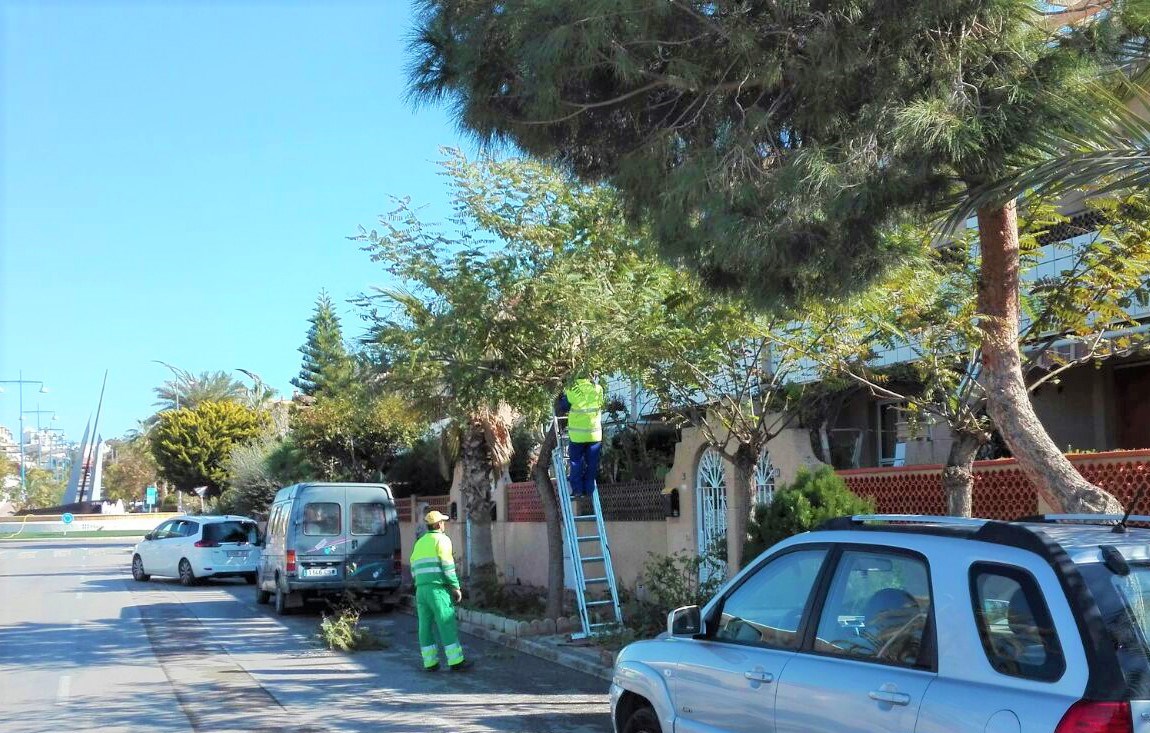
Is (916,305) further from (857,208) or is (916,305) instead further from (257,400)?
(257,400)

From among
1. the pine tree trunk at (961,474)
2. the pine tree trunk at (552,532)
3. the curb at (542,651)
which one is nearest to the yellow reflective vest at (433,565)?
the curb at (542,651)

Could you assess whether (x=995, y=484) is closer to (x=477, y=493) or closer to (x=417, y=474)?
(x=477, y=493)

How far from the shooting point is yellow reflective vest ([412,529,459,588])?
37.8 ft

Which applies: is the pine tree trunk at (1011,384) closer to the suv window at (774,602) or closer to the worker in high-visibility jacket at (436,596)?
the suv window at (774,602)

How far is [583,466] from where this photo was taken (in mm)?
13531

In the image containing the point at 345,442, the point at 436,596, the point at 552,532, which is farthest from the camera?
the point at 345,442

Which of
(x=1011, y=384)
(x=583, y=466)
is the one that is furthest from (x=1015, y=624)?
(x=583, y=466)

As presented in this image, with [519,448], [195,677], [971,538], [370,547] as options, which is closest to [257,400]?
[519,448]

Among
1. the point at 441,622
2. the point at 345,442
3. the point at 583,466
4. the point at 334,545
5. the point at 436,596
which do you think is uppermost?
the point at 345,442

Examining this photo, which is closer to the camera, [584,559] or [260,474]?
[584,559]

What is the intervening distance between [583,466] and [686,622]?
7716mm

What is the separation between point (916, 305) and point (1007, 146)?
2.42 meters

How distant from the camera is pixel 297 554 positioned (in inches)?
Answer: 685

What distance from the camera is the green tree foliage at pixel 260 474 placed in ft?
102
